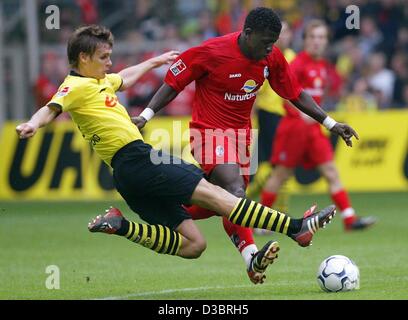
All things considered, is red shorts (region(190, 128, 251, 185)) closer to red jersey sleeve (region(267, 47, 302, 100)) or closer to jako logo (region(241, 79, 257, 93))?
jako logo (region(241, 79, 257, 93))

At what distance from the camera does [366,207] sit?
16.4 m

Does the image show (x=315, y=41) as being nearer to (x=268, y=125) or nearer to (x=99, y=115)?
(x=268, y=125)

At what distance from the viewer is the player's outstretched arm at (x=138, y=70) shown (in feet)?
30.6

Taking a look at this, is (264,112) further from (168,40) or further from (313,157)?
(168,40)

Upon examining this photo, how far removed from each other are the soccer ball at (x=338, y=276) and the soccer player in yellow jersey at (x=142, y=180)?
1.07 feet

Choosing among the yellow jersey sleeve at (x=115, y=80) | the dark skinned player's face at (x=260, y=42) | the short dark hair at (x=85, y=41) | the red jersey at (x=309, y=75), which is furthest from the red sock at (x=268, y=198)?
the short dark hair at (x=85, y=41)

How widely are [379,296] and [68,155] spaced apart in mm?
10460

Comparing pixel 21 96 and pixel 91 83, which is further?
pixel 21 96

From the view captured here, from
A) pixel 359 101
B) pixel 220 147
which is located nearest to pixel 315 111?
pixel 220 147

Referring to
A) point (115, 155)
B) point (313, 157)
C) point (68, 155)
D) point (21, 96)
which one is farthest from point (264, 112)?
point (21, 96)

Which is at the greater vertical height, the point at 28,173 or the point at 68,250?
the point at 68,250

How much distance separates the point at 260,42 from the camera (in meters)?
8.95

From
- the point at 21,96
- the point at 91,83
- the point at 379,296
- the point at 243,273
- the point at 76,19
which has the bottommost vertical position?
the point at 21,96

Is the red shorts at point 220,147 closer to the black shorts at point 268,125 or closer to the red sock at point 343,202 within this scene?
the red sock at point 343,202
